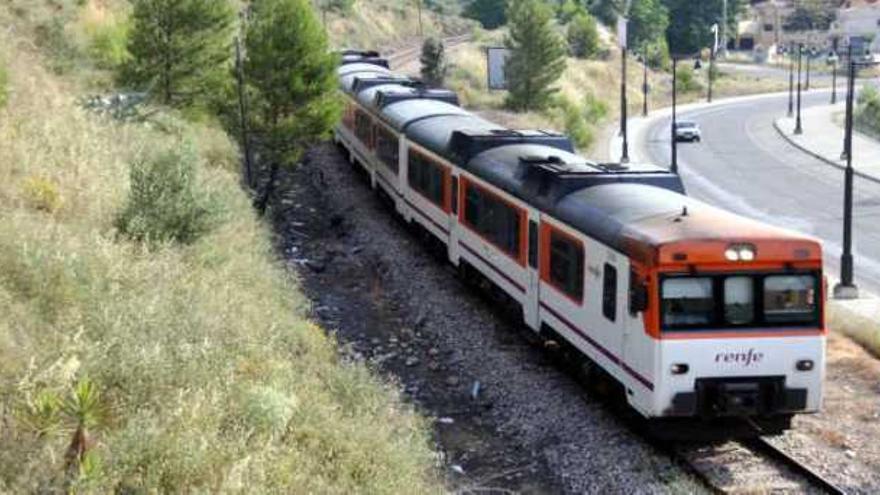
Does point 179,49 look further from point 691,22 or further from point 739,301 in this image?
point 691,22

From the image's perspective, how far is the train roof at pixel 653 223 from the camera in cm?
1209

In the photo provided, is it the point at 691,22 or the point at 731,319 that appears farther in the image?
the point at 691,22

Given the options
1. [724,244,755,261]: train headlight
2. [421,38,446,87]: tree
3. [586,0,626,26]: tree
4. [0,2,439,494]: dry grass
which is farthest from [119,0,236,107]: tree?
[586,0,626,26]: tree

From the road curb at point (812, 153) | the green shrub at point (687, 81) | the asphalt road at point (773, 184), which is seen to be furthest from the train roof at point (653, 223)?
the green shrub at point (687, 81)

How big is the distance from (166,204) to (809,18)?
534 ft

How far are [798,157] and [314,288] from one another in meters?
39.2

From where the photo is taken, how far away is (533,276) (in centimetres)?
1596

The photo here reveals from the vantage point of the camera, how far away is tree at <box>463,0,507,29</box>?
114m

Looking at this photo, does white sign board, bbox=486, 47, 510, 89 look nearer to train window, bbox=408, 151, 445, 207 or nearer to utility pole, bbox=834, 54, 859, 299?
utility pole, bbox=834, 54, 859, 299

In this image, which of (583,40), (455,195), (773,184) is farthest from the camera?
(583,40)

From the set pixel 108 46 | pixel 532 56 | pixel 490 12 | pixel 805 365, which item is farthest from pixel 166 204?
pixel 490 12

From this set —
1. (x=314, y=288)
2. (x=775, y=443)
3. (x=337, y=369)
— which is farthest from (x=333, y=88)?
(x=775, y=443)

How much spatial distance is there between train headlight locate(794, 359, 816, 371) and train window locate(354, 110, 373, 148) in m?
18.7

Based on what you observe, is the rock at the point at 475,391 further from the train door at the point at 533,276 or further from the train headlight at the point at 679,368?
the train headlight at the point at 679,368
